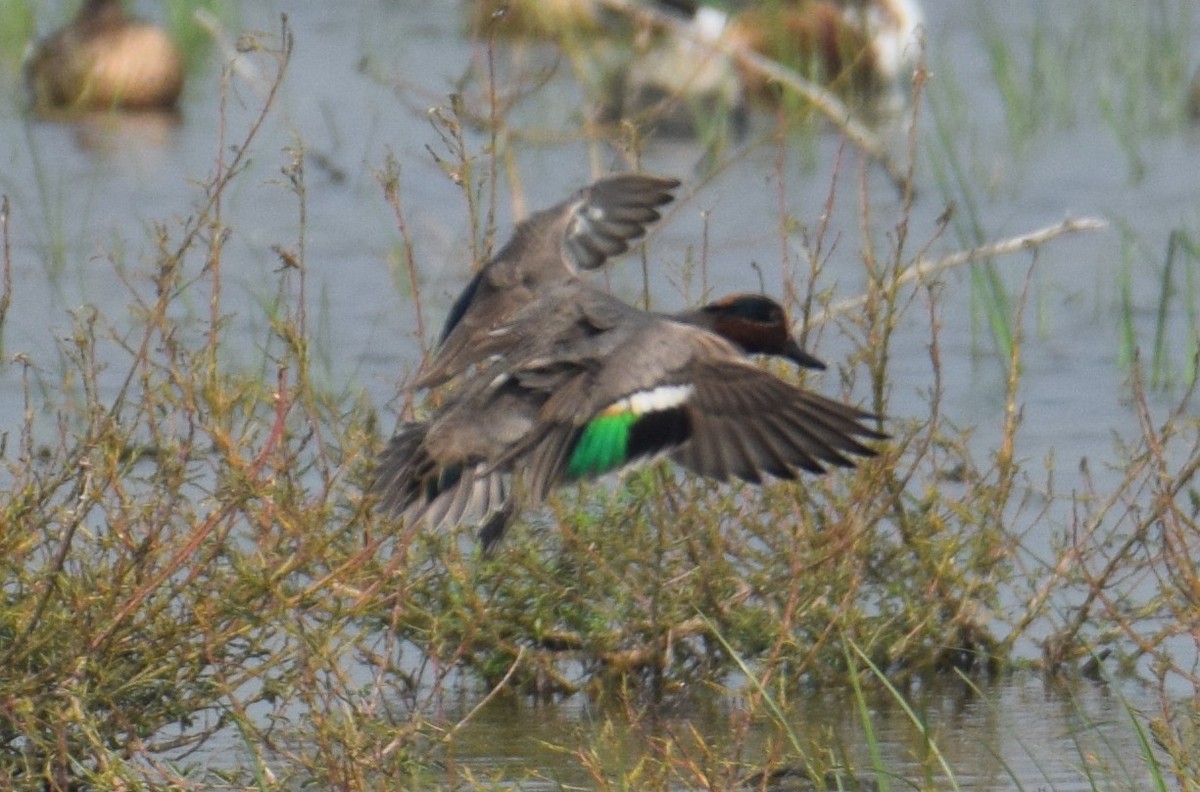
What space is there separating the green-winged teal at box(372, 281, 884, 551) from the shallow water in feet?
3.46

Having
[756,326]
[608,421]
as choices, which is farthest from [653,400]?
[756,326]

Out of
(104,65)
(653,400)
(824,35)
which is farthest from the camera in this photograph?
(104,65)

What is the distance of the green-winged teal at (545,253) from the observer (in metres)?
5.62

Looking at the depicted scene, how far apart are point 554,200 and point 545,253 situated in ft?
17.5

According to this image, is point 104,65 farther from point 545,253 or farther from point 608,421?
point 608,421

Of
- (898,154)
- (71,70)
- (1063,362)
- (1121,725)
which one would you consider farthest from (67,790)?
(71,70)

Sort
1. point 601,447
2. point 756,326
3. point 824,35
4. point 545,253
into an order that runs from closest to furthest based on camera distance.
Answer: point 601,447 < point 756,326 < point 545,253 < point 824,35

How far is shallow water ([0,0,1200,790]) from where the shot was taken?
8.75 m

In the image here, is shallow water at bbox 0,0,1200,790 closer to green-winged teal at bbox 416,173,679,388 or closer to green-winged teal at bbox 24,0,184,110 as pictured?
green-winged teal at bbox 24,0,184,110

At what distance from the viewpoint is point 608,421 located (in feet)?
16.2

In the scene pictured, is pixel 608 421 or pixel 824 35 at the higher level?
pixel 824 35

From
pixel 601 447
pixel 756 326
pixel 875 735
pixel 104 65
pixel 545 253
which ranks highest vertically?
pixel 104 65

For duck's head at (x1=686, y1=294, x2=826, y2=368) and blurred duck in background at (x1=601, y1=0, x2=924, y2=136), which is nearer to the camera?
duck's head at (x1=686, y1=294, x2=826, y2=368)

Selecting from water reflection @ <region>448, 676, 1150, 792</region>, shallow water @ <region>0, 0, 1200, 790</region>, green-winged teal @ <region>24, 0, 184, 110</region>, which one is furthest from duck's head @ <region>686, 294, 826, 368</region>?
green-winged teal @ <region>24, 0, 184, 110</region>
